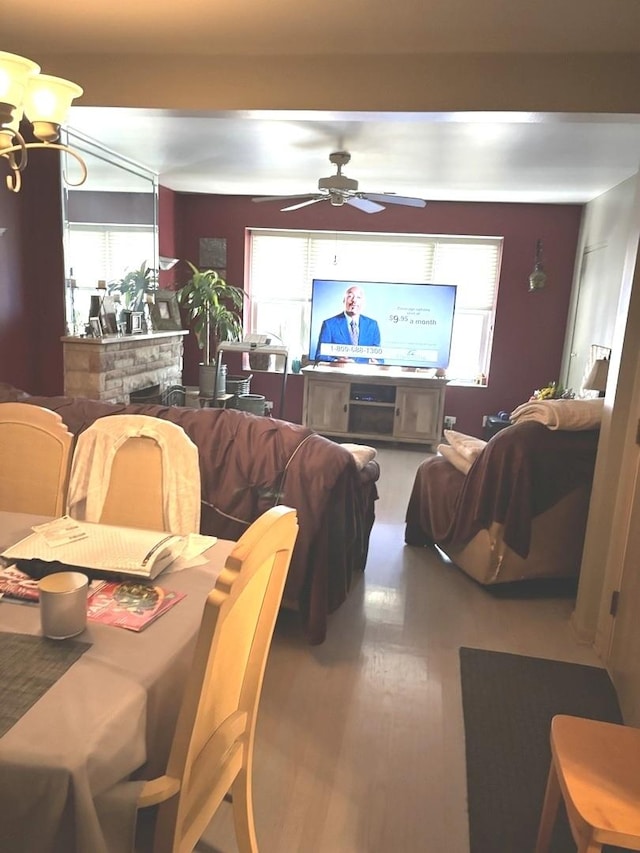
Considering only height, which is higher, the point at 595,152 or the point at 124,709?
the point at 595,152

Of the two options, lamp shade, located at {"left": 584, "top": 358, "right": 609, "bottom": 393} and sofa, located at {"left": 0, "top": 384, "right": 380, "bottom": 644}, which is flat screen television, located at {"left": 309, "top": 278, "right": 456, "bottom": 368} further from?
sofa, located at {"left": 0, "top": 384, "right": 380, "bottom": 644}

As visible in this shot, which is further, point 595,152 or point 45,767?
point 595,152

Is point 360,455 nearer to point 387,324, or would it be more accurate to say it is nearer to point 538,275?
point 387,324

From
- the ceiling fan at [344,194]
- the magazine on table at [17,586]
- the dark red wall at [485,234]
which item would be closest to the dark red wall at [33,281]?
the ceiling fan at [344,194]

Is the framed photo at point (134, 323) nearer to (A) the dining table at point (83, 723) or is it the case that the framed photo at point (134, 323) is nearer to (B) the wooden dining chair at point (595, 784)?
(A) the dining table at point (83, 723)

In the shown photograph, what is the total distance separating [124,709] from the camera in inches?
40.4

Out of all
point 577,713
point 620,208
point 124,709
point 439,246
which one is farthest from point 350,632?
point 439,246

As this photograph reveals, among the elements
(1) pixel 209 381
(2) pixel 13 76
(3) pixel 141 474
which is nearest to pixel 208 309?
(1) pixel 209 381

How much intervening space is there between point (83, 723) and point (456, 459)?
259 centimetres

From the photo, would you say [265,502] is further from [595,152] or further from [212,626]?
[595,152]

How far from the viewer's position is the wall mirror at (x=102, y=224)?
449cm

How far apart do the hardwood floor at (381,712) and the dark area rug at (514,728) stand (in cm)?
5

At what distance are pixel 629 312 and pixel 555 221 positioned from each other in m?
4.07

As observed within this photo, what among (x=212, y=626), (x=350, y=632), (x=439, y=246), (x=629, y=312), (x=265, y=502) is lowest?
(x=350, y=632)
